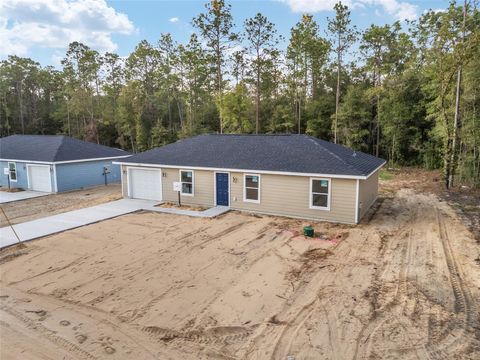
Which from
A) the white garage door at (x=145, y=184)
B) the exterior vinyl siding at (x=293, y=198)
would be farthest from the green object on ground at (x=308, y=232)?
the white garage door at (x=145, y=184)

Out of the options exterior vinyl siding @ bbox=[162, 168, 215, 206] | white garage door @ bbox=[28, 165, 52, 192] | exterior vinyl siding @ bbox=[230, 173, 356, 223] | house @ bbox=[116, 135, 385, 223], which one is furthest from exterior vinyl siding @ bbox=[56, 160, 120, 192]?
exterior vinyl siding @ bbox=[230, 173, 356, 223]

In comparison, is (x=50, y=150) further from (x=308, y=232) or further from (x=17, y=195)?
(x=308, y=232)

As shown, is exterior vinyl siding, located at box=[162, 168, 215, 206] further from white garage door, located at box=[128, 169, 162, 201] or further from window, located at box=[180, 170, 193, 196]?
white garage door, located at box=[128, 169, 162, 201]

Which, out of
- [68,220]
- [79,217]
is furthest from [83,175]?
[68,220]

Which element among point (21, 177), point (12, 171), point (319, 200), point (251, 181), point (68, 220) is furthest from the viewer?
point (12, 171)

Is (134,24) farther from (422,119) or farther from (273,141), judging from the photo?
(422,119)

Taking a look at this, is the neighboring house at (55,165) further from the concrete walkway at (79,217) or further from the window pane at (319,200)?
the window pane at (319,200)
